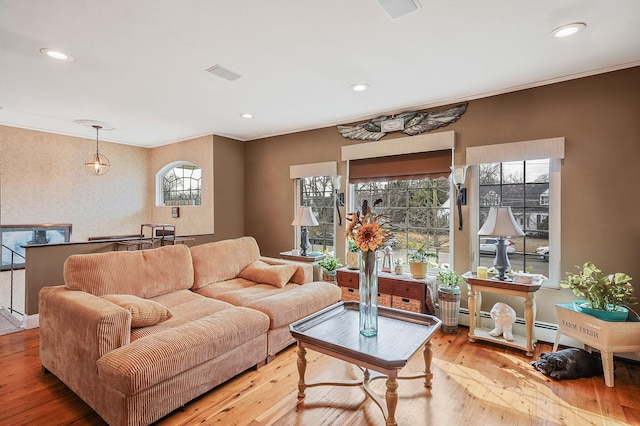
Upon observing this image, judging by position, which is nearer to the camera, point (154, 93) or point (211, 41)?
point (211, 41)

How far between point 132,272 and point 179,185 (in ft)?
11.8

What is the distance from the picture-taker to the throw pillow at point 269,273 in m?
3.47

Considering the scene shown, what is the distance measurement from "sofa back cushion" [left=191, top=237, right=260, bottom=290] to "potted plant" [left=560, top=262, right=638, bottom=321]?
3.30 metres

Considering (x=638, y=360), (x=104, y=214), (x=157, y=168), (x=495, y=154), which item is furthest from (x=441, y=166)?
(x=104, y=214)

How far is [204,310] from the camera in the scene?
2635mm

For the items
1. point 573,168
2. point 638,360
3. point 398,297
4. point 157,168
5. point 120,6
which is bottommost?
point 638,360

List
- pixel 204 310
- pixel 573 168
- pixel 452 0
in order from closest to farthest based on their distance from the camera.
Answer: pixel 452 0 < pixel 204 310 < pixel 573 168

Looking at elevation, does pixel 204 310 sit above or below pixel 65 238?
below

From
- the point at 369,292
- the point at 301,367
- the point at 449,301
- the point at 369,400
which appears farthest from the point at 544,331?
the point at 301,367

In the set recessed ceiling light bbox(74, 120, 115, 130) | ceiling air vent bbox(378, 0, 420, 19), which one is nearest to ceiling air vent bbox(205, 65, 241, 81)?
ceiling air vent bbox(378, 0, 420, 19)

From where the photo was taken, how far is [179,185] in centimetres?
605

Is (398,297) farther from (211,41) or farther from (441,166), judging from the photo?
(211,41)

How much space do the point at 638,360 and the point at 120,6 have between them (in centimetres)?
480

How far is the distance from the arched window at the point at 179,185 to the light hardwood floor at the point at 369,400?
3.41 metres
